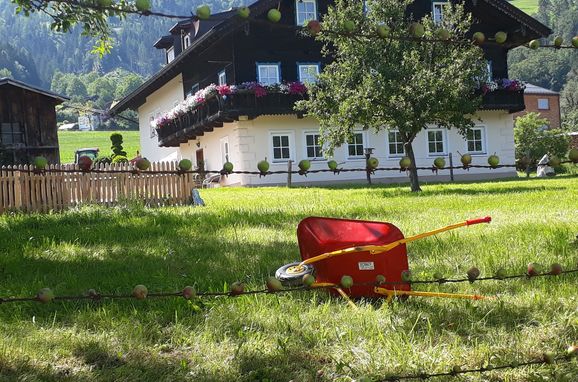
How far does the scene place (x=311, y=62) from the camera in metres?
27.2

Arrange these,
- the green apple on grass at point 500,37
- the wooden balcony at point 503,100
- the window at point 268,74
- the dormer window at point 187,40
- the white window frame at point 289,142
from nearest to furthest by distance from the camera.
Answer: the green apple on grass at point 500,37, the window at point 268,74, the white window frame at point 289,142, the wooden balcony at point 503,100, the dormer window at point 187,40

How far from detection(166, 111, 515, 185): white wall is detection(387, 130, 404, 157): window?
7.0 inches

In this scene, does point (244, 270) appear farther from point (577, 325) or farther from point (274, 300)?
point (577, 325)

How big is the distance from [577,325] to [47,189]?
1255 centimetres

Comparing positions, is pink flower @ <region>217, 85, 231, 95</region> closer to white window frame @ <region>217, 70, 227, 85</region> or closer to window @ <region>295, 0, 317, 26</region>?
white window frame @ <region>217, 70, 227, 85</region>

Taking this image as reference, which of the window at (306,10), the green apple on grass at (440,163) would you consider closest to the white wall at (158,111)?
the window at (306,10)

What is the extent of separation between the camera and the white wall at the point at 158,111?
3436 cm

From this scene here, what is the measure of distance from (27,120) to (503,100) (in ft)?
64.5

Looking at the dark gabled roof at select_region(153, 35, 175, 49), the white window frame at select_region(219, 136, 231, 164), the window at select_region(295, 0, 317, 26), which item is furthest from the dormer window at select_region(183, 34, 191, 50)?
the window at select_region(295, 0, 317, 26)

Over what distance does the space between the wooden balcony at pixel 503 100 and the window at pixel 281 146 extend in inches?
335

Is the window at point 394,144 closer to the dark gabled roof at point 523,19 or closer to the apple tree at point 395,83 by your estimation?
Answer: the dark gabled roof at point 523,19

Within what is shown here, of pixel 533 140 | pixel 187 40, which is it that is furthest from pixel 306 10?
pixel 533 140

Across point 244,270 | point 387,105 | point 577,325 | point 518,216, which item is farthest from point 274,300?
point 387,105

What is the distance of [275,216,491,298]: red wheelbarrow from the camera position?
151 inches
